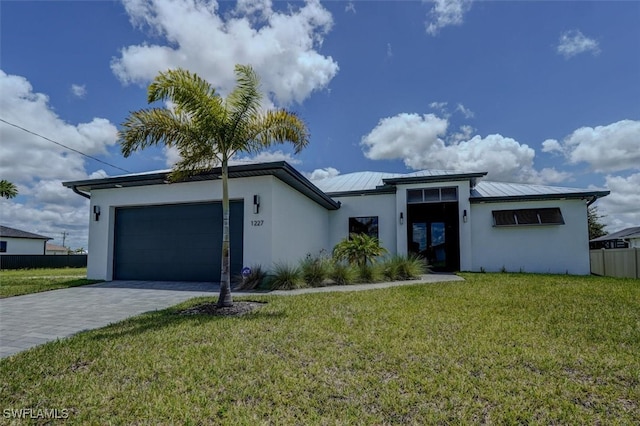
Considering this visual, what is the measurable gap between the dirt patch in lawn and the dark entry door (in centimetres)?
994

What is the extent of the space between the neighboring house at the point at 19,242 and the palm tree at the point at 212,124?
3425 centimetres

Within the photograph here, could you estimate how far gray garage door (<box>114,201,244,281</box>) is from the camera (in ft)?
35.3

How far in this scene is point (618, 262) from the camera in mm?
14195

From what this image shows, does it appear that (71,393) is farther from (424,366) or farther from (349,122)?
(349,122)

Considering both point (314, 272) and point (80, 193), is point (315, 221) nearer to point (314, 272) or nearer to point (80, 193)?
point (314, 272)

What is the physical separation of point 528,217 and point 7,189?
870 inches

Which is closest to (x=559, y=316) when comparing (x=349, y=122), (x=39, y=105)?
(x=349, y=122)

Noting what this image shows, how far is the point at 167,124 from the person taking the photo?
689 cm

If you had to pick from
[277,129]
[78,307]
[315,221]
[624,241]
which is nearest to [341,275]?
[315,221]

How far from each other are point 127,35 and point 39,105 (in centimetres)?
595

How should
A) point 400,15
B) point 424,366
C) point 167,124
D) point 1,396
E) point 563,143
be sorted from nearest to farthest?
1. point 1,396
2. point 424,366
3. point 167,124
4. point 400,15
5. point 563,143

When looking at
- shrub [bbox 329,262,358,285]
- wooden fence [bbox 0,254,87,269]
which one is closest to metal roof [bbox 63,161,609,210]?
shrub [bbox 329,262,358,285]

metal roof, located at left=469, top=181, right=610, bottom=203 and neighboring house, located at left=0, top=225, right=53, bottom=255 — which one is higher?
metal roof, located at left=469, top=181, right=610, bottom=203

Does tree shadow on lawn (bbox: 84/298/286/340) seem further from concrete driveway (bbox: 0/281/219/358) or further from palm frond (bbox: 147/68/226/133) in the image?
palm frond (bbox: 147/68/226/133)
